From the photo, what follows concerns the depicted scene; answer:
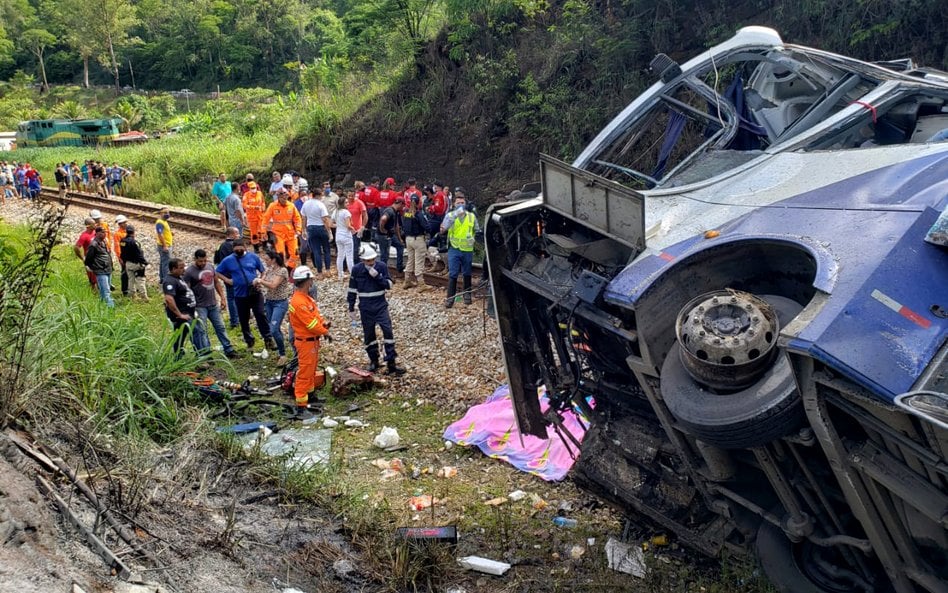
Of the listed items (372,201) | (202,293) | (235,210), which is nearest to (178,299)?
(202,293)

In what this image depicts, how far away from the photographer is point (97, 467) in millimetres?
4652

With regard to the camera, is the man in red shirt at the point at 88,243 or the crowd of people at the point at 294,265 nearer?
the crowd of people at the point at 294,265

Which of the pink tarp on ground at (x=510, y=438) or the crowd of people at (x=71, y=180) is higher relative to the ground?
the pink tarp on ground at (x=510, y=438)

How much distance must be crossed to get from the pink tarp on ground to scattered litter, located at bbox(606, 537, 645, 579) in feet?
3.25

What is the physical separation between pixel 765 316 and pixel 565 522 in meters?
2.59

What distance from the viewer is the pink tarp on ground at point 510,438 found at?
646 centimetres

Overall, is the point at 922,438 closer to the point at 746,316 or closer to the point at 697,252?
the point at 746,316

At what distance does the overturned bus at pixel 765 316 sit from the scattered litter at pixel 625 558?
36 cm

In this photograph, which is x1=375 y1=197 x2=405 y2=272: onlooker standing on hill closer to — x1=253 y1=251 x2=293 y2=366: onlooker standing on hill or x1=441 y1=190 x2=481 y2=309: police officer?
x1=441 y1=190 x2=481 y2=309: police officer

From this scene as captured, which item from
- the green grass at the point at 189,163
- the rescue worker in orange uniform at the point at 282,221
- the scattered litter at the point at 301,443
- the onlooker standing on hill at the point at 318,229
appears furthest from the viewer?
the green grass at the point at 189,163

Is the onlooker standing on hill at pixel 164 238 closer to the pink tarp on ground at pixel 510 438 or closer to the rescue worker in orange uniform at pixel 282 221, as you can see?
the rescue worker in orange uniform at pixel 282 221

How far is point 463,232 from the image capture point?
424 inches

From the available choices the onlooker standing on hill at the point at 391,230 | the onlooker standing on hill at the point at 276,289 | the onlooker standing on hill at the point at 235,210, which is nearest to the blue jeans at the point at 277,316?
the onlooker standing on hill at the point at 276,289

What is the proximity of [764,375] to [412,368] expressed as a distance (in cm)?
584
